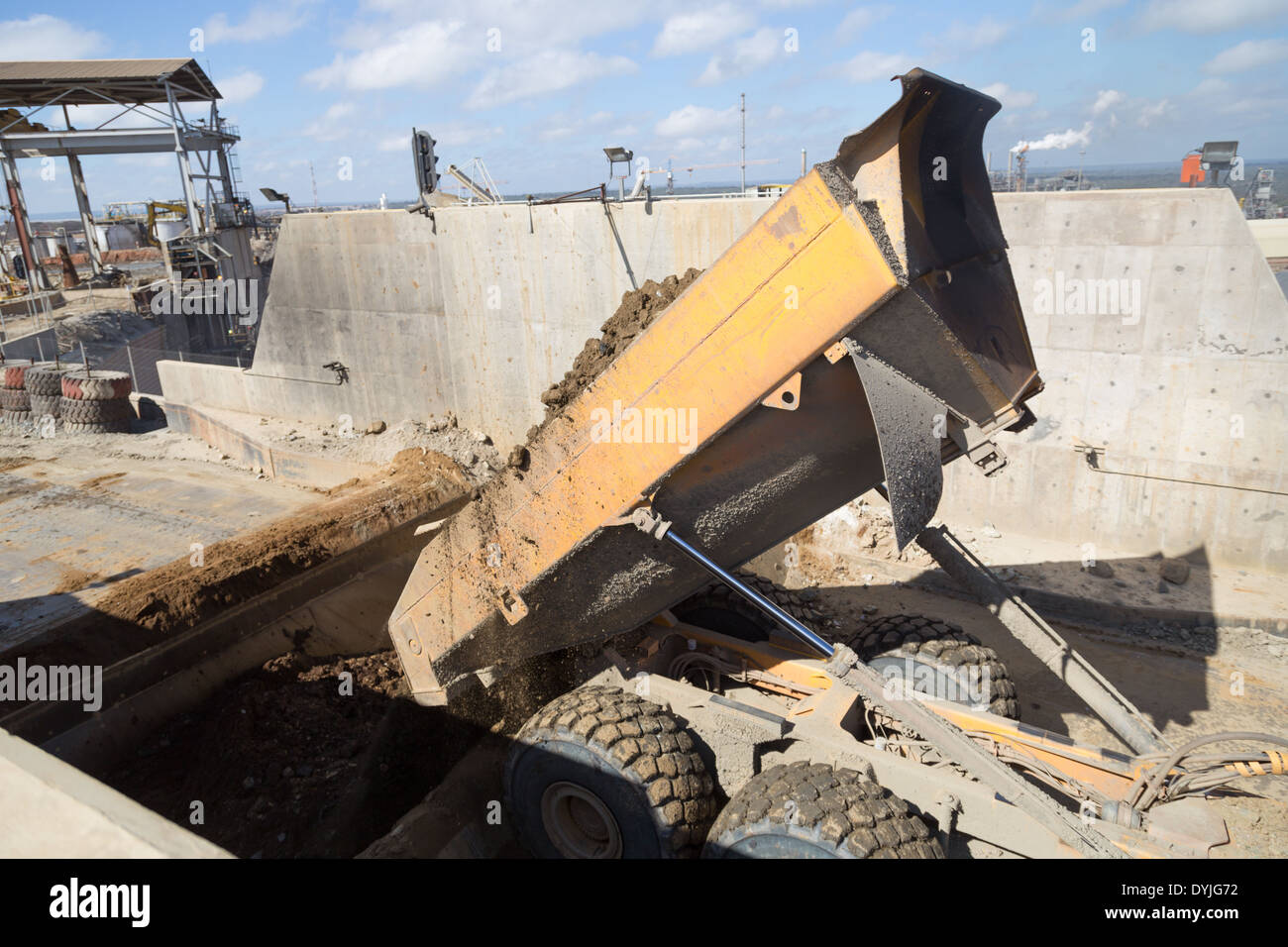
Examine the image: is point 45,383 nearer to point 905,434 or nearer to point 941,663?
point 941,663

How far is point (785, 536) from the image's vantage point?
174 inches

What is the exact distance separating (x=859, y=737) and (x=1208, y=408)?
5588mm

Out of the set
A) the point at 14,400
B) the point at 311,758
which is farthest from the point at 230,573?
the point at 14,400

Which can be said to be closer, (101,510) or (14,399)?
(101,510)

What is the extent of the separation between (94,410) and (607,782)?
1588 centimetres

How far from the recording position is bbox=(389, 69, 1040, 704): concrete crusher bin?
3.00m

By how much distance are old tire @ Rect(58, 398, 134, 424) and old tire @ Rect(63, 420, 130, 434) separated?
Result: 4 cm

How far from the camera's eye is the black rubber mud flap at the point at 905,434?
123 inches

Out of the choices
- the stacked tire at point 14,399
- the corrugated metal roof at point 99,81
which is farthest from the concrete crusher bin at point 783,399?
the corrugated metal roof at point 99,81

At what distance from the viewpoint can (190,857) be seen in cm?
202

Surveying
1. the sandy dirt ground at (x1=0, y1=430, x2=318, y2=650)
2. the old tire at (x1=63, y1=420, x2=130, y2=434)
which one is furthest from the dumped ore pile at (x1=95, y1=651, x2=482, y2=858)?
the old tire at (x1=63, y1=420, x2=130, y2=434)

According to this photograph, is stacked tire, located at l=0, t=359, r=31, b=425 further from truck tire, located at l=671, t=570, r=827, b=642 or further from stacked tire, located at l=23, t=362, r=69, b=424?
truck tire, located at l=671, t=570, r=827, b=642
